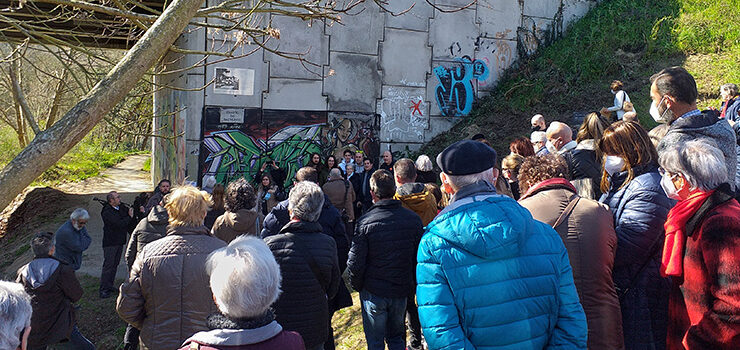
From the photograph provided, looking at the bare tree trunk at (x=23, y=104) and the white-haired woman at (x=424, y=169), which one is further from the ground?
the bare tree trunk at (x=23, y=104)

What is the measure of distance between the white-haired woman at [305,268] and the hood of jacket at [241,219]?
4.43 feet

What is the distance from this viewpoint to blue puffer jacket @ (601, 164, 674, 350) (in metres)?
3.02

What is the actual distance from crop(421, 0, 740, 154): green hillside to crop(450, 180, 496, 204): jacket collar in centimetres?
989

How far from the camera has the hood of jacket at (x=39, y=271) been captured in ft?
16.4

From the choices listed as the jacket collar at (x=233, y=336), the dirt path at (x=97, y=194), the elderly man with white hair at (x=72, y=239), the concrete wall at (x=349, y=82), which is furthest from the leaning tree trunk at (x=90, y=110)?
the concrete wall at (x=349, y=82)

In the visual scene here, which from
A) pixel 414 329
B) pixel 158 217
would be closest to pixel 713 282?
pixel 414 329

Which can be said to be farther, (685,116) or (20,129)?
(20,129)

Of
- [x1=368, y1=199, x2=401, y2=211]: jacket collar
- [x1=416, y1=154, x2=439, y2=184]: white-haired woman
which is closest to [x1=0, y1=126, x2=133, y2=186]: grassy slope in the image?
[x1=416, y1=154, x2=439, y2=184]: white-haired woman

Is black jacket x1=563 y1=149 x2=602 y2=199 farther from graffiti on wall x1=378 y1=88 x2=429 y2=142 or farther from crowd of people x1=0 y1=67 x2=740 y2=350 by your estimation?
graffiti on wall x1=378 y1=88 x2=429 y2=142

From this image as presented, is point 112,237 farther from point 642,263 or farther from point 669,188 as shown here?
point 669,188

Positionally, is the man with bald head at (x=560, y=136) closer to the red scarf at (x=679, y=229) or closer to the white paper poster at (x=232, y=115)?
the red scarf at (x=679, y=229)

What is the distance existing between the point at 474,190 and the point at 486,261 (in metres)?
0.33

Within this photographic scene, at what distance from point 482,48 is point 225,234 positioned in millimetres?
11171

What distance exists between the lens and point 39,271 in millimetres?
5023
